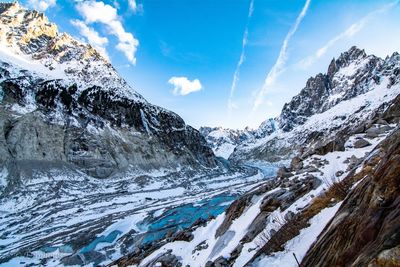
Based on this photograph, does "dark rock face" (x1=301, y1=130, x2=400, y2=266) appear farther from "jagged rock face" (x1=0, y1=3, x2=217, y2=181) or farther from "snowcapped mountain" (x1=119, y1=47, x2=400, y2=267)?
"jagged rock face" (x1=0, y1=3, x2=217, y2=181)

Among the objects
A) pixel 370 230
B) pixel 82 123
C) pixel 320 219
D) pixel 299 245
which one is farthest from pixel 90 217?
pixel 370 230

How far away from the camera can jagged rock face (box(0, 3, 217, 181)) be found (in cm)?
11556

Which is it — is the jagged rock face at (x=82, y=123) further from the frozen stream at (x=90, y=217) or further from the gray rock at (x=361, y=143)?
the gray rock at (x=361, y=143)

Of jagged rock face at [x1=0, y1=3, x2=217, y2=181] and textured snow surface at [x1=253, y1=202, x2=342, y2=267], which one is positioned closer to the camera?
textured snow surface at [x1=253, y1=202, x2=342, y2=267]

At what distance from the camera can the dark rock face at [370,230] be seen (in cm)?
431

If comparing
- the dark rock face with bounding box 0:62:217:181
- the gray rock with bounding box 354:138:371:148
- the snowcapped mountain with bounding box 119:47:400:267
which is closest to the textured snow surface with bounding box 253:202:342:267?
the snowcapped mountain with bounding box 119:47:400:267

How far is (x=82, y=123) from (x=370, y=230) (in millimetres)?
143174

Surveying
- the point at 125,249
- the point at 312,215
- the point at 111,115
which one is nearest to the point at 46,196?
the point at 125,249

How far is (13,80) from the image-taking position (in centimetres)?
12838

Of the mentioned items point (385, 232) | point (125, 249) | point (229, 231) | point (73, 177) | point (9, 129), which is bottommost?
point (125, 249)

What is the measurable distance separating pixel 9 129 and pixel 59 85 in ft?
129

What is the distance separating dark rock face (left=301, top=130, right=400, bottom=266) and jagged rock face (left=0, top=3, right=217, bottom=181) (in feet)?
365

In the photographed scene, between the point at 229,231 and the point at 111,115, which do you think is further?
the point at 111,115

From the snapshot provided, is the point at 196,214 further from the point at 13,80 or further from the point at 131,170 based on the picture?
the point at 13,80
